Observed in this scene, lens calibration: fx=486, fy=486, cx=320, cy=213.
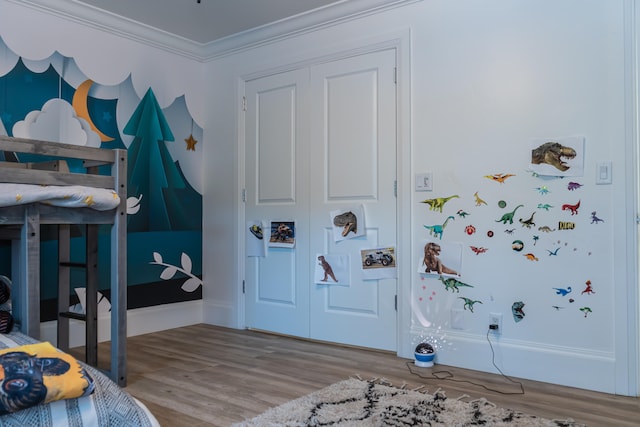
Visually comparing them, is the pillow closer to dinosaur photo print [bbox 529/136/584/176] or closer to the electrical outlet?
the electrical outlet

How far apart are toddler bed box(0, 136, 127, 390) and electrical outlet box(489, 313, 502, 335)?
1824 millimetres

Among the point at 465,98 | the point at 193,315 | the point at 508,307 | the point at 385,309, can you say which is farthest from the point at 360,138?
the point at 193,315

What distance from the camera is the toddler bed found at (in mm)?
1872

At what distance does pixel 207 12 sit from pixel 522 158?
7.18 ft

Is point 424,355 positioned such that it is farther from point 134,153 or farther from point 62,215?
point 134,153

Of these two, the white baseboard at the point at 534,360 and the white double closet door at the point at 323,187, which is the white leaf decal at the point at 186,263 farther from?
the white baseboard at the point at 534,360

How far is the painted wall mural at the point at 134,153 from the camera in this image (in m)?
2.89

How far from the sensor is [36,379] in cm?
98

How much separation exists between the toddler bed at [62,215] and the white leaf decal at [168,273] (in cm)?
102

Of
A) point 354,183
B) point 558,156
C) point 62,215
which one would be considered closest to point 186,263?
point 354,183

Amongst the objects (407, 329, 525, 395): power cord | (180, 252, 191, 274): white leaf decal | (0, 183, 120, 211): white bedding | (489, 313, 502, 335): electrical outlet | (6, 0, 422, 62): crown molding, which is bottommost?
(407, 329, 525, 395): power cord

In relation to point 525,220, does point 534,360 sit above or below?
below

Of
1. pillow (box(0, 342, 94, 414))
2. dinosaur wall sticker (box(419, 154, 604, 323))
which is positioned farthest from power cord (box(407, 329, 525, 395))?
pillow (box(0, 342, 94, 414))

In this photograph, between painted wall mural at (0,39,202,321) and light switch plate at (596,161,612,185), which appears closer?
light switch plate at (596,161,612,185)
